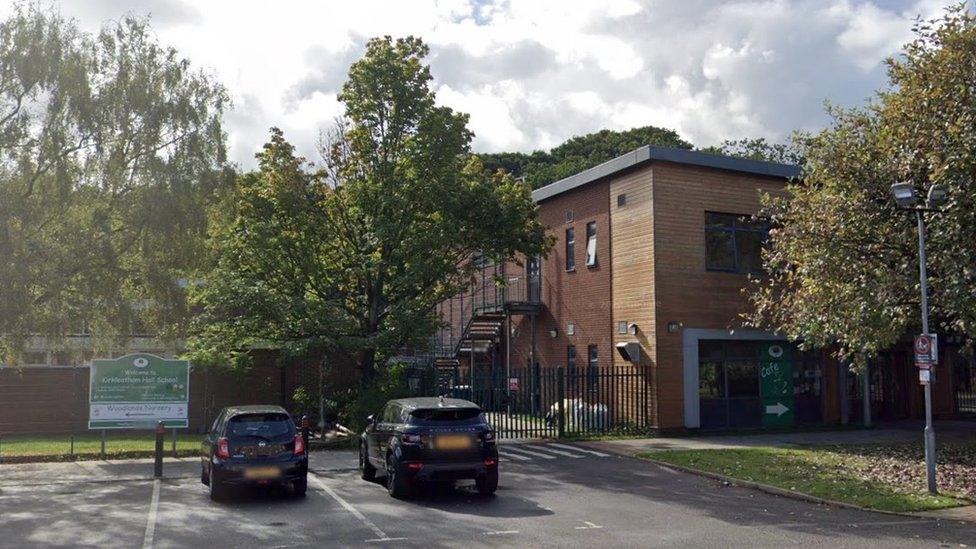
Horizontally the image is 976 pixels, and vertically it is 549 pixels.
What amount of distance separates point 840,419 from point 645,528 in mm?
17258

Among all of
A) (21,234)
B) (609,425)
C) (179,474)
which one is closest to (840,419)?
(609,425)

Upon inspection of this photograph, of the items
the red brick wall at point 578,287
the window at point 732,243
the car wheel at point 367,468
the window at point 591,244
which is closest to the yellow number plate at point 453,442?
the car wheel at point 367,468

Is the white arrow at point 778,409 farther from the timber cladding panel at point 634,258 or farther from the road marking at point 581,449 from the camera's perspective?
the road marking at point 581,449

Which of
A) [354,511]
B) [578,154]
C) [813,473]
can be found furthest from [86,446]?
[578,154]

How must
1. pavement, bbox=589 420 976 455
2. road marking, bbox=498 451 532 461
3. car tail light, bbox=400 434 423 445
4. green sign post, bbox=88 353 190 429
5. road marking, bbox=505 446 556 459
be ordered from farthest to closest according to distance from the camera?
pavement, bbox=589 420 976 455, road marking, bbox=505 446 556 459, green sign post, bbox=88 353 190 429, road marking, bbox=498 451 532 461, car tail light, bbox=400 434 423 445

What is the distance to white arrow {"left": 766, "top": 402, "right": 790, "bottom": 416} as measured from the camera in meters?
25.8

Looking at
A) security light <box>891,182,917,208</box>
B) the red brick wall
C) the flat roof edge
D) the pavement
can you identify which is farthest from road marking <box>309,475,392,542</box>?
the flat roof edge

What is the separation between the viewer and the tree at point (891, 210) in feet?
50.2

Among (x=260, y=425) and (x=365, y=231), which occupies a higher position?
(x=365, y=231)

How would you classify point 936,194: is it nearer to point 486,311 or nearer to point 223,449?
point 223,449

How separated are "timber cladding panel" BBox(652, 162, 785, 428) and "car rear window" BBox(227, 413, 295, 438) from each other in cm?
1246

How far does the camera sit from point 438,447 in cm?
1360

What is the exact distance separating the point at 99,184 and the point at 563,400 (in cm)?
1226

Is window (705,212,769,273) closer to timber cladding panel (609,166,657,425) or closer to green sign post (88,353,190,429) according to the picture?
timber cladding panel (609,166,657,425)
